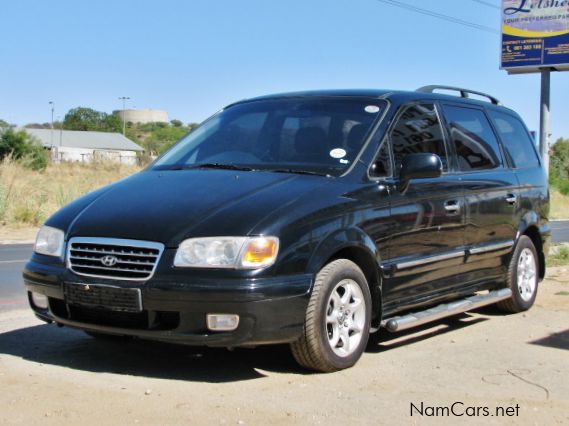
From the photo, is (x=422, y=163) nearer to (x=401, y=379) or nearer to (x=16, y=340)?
(x=401, y=379)

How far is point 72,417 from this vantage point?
4.10m

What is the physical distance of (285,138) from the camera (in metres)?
5.94

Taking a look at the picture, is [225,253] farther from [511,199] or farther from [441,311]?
[511,199]

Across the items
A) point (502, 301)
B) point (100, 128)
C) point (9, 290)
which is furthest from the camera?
point (100, 128)

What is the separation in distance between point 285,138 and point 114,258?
174 centimetres

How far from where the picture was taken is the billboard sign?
17469 mm

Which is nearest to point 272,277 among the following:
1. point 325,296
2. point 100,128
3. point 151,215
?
point 325,296

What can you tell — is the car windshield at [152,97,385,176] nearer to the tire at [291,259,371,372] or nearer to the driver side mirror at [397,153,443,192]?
the driver side mirror at [397,153,443,192]

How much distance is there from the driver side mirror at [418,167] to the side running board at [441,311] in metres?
0.93

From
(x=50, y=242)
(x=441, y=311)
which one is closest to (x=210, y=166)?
(x=50, y=242)

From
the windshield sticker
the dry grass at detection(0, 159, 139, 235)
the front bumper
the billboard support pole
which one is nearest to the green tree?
the dry grass at detection(0, 159, 139, 235)

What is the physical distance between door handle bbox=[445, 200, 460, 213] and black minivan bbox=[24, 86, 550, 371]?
0.02 meters

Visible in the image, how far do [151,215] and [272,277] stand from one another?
868 mm

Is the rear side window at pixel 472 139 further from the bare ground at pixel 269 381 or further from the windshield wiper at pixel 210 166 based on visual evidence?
the windshield wiper at pixel 210 166
